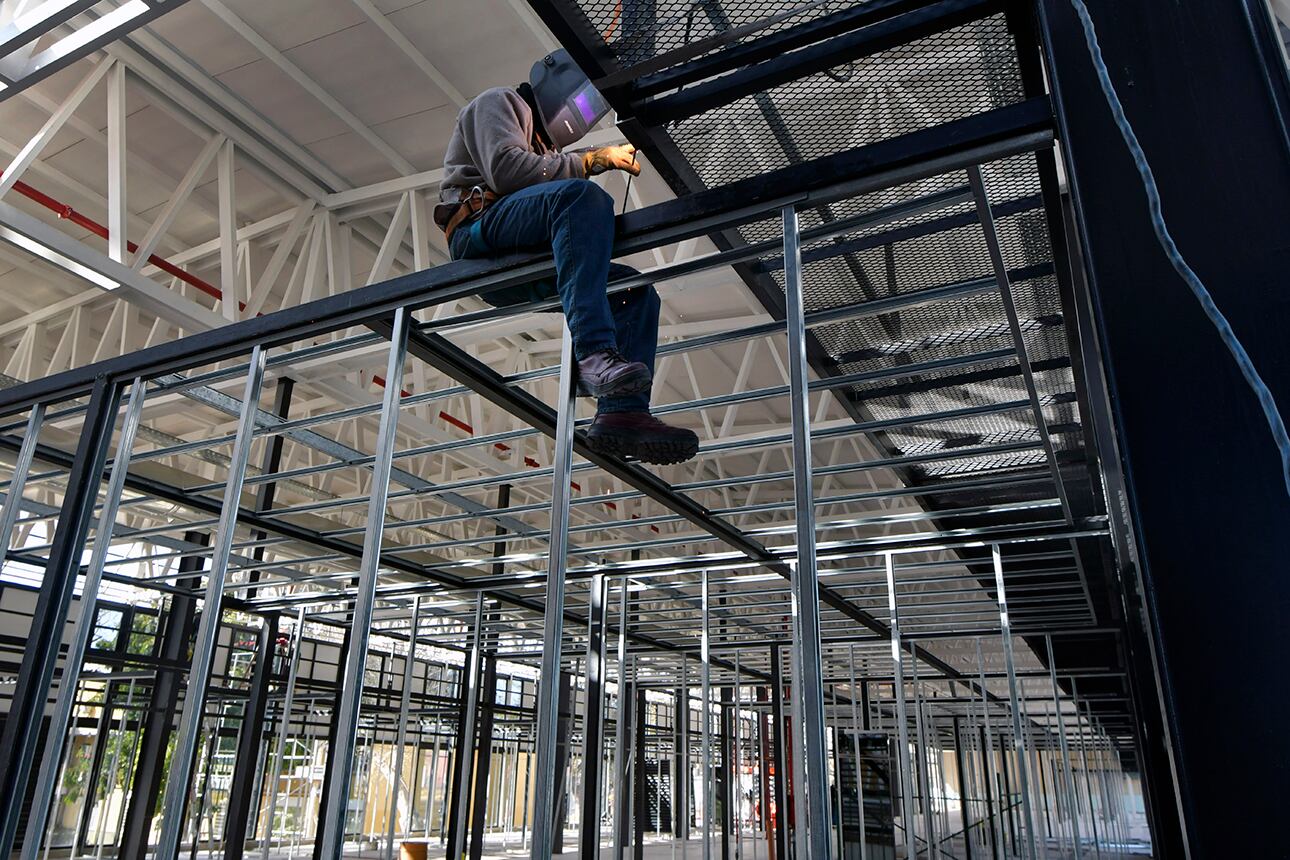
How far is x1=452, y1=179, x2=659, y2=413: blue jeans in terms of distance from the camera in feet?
9.18

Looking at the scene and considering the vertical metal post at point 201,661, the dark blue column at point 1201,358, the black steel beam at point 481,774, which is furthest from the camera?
the black steel beam at point 481,774

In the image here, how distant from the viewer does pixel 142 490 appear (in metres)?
6.26

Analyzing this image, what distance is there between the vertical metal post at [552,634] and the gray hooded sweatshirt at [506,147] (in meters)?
0.87

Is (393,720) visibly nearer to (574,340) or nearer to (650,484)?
(650,484)

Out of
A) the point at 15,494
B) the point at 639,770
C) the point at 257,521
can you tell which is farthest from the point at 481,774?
the point at 15,494

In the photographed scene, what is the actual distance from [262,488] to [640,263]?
183 inches

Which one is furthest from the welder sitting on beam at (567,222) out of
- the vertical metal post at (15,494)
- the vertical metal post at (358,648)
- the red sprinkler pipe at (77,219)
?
the red sprinkler pipe at (77,219)

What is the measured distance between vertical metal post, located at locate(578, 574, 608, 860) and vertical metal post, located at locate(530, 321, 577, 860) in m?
4.97

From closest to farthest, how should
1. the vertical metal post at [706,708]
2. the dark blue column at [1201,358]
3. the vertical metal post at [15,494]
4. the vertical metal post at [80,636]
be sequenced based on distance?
the dark blue column at [1201,358], the vertical metal post at [80,636], the vertical metal post at [15,494], the vertical metal post at [706,708]

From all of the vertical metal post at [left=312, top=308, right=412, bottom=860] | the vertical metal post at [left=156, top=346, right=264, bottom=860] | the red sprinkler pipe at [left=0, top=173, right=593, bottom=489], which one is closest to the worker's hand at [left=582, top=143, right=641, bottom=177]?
the vertical metal post at [left=312, top=308, right=412, bottom=860]

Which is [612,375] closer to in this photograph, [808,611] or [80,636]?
[808,611]

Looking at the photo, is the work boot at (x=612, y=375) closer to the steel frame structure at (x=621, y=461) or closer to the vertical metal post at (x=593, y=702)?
the steel frame structure at (x=621, y=461)

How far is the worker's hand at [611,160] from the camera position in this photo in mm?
3125

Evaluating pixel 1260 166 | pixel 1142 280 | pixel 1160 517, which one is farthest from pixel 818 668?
pixel 1260 166
